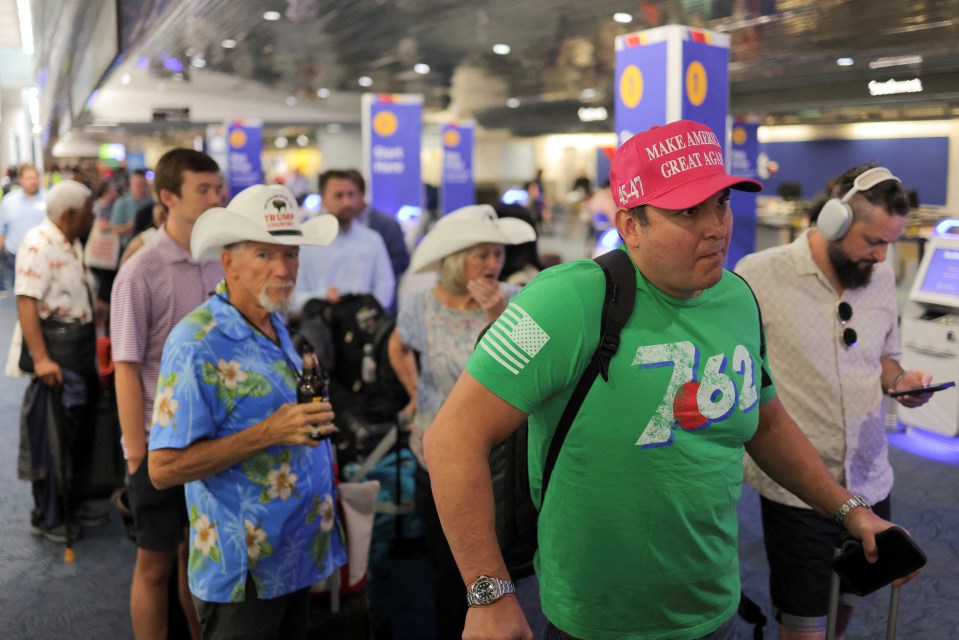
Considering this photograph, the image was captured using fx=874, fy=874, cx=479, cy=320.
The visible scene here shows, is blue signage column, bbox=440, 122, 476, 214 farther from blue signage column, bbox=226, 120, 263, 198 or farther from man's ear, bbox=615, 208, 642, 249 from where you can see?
man's ear, bbox=615, 208, 642, 249

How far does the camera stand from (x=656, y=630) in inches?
61.4

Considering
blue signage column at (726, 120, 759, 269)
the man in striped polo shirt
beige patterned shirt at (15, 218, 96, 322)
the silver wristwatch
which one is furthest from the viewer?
blue signage column at (726, 120, 759, 269)

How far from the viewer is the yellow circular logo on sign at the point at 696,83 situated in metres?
3.57

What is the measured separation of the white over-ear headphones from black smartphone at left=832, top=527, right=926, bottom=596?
97 centimetres

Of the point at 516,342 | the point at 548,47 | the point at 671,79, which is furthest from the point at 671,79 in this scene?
the point at 548,47

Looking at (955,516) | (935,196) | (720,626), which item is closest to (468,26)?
(955,516)

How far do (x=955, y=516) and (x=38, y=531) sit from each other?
487cm

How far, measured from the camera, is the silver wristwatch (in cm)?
138

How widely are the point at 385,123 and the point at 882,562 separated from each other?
29.7 feet

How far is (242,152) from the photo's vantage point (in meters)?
18.2

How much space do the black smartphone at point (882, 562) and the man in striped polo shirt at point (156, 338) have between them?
6.24 ft

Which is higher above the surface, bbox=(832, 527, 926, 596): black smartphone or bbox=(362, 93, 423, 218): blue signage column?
bbox=(362, 93, 423, 218): blue signage column

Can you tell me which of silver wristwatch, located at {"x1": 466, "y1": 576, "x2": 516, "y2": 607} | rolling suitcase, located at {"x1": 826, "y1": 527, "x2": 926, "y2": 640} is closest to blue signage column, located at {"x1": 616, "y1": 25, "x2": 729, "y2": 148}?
rolling suitcase, located at {"x1": 826, "y1": 527, "x2": 926, "y2": 640}

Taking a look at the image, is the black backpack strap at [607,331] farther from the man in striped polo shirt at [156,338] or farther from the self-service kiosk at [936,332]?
the self-service kiosk at [936,332]
